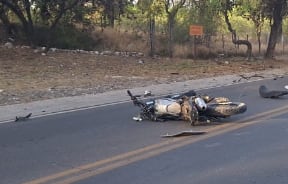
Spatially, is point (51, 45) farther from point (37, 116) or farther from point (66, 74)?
point (37, 116)

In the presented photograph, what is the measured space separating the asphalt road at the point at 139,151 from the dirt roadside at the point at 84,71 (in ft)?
14.5

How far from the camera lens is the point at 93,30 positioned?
3031cm

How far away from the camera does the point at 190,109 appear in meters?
9.40

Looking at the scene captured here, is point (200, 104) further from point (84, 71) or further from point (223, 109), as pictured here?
point (84, 71)

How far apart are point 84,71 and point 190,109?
1168 cm

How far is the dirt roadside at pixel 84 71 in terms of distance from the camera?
1570 centimetres

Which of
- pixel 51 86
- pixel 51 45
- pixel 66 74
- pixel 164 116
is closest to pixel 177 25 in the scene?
pixel 51 45

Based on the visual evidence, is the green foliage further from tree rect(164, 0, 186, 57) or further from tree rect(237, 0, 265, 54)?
tree rect(237, 0, 265, 54)

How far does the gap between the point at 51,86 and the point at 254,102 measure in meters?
6.71

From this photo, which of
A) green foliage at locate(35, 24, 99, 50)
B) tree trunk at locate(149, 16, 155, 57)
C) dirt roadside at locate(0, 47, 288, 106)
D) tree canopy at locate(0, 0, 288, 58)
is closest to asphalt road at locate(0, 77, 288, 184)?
dirt roadside at locate(0, 47, 288, 106)

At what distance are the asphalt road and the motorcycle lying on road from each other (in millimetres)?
201

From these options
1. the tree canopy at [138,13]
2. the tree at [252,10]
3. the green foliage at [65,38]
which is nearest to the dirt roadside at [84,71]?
the tree canopy at [138,13]

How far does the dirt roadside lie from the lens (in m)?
15.7

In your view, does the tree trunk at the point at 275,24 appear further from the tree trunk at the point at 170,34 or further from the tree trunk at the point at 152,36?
the tree trunk at the point at 152,36
